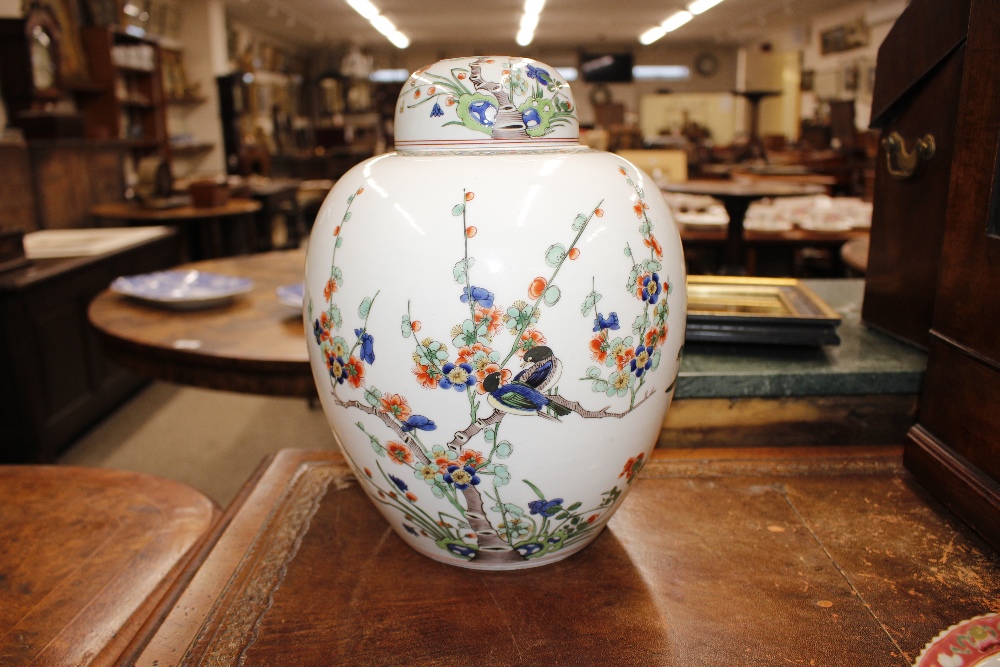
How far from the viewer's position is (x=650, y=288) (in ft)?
2.16

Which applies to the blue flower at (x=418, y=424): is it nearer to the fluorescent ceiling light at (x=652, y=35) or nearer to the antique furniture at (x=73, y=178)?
the antique furniture at (x=73, y=178)

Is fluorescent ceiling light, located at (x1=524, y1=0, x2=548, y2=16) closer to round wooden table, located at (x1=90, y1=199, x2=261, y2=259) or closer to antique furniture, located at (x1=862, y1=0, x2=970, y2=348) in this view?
round wooden table, located at (x1=90, y1=199, x2=261, y2=259)

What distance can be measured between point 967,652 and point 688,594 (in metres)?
0.22

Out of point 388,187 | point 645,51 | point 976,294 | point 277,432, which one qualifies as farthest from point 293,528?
point 645,51

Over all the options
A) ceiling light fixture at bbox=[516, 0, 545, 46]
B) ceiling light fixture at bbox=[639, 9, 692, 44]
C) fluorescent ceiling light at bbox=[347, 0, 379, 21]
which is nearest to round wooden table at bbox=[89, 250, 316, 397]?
fluorescent ceiling light at bbox=[347, 0, 379, 21]

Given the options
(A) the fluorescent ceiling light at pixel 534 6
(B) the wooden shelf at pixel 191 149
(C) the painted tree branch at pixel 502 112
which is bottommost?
(C) the painted tree branch at pixel 502 112

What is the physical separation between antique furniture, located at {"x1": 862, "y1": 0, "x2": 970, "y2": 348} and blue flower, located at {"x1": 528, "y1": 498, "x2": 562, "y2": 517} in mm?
634

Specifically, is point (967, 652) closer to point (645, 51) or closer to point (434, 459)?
point (434, 459)

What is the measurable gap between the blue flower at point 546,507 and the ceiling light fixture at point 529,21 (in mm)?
10796

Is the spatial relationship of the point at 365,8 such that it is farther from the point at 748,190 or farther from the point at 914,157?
the point at 914,157

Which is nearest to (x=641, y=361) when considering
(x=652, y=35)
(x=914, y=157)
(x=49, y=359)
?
(x=914, y=157)

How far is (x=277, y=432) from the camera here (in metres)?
3.14

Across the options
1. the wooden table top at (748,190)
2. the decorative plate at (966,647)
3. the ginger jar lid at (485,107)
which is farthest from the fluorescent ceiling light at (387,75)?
the decorative plate at (966,647)

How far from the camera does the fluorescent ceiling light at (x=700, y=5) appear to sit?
33.4ft
